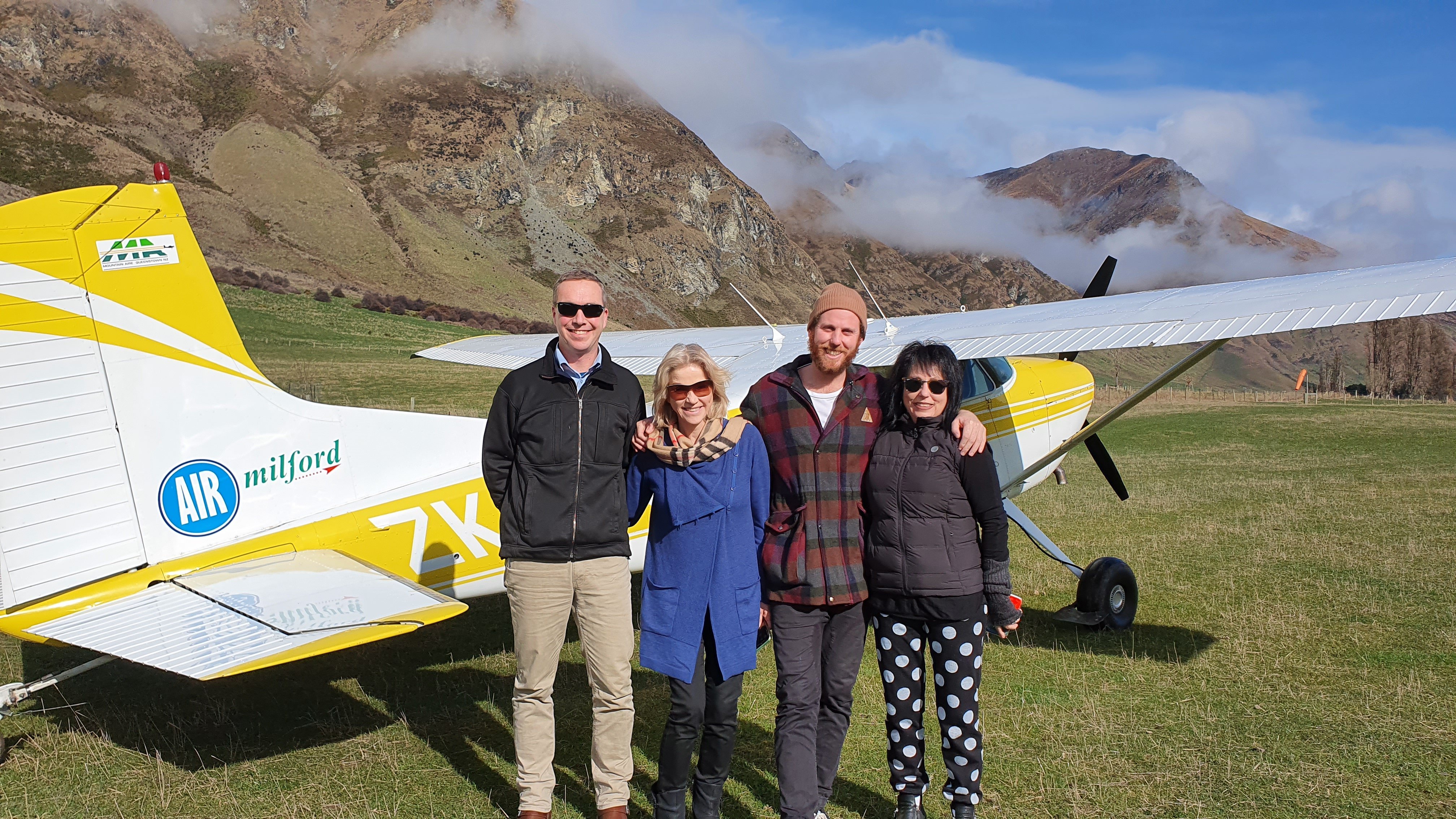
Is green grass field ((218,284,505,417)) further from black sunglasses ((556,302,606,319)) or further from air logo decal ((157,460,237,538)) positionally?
black sunglasses ((556,302,606,319))

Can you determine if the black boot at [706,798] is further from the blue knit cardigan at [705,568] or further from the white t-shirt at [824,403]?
the white t-shirt at [824,403]

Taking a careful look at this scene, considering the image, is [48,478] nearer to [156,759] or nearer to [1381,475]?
[156,759]

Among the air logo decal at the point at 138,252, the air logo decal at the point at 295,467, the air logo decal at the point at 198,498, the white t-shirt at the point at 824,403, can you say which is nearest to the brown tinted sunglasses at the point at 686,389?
the white t-shirt at the point at 824,403

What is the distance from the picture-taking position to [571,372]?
10.8 feet

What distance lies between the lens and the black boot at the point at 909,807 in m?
3.31

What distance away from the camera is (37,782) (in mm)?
3957

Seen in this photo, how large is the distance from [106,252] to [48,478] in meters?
1.06

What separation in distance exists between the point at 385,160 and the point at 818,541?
404ft

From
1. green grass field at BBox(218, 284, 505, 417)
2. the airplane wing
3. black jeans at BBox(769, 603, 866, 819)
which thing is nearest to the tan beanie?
black jeans at BBox(769, 603, 866, 819)

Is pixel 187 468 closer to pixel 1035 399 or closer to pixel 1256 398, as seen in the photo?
pixel 1035 399

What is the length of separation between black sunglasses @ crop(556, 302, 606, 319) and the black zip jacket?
124 millimetres

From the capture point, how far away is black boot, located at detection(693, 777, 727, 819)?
10.1ft

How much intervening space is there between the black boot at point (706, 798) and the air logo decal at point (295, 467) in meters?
2.63

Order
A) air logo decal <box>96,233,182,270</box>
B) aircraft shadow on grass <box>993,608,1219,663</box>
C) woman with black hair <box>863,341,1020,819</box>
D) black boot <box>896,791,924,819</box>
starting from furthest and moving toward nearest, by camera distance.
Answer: aircraft shadow on grass <box>993,608,1219,663</box>
air logo decal <box>96,233,182,270</box>
black boot <box>896,791,924,819</box>
woman with black hair <box>863,341,1020,819</box>
